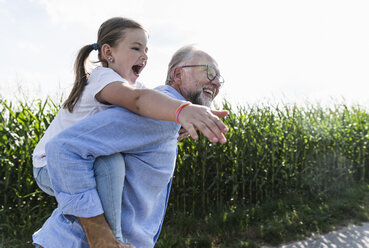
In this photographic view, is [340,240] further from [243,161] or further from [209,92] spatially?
[209,92]

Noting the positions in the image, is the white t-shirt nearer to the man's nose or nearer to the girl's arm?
the girl's arm

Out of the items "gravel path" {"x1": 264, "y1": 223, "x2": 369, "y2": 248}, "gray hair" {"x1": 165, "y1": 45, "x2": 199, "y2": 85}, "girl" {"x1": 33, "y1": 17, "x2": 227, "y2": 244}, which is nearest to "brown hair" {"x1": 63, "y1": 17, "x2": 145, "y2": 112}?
"girl" {"x1": 33, "y1": 17, "x2": 227, "y2": 244}

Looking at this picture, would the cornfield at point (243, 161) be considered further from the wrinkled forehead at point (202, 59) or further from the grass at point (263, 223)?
the wrinkled forehead at point (202, 59)

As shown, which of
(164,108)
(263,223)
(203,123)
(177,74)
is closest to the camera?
(203,123)

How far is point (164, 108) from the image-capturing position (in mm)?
1115

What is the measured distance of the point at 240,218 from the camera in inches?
175

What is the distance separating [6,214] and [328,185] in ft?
17.1

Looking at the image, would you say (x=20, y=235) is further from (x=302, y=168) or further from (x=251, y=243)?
(x=302, y=168)

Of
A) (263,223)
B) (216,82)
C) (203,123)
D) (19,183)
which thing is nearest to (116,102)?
(203,123)

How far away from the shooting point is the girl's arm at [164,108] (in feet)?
3.25

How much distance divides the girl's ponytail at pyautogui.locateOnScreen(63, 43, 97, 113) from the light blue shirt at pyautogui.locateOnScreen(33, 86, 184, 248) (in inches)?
12.3

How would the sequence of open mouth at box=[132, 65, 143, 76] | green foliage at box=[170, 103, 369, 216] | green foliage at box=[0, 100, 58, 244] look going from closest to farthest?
1. open mouth at box=[132, 65, 143, 76]
2. green foliage at box=[0, 100, 58, 244]
3. green foliage at box=[170, 103, 369, 216]

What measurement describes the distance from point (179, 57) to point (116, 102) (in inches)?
20.8

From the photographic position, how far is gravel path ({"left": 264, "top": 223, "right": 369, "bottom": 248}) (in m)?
4.08
